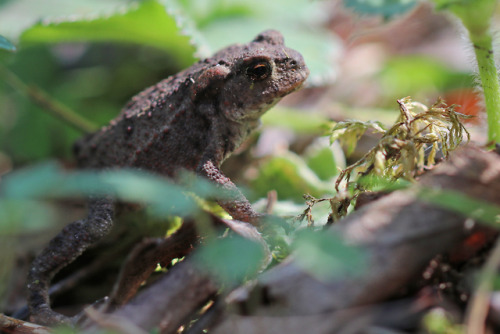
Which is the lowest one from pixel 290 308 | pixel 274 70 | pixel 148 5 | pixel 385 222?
pixel 290 308

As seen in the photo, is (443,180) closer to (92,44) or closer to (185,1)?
(185,1)

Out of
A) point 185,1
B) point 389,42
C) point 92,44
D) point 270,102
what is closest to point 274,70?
point 270,102

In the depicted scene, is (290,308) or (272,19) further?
(272,19)

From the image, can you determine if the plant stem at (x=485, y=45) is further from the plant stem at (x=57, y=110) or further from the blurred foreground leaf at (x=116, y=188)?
the plant stem at (x=57, y=110)

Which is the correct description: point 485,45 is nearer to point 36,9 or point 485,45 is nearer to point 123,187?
point 123,187

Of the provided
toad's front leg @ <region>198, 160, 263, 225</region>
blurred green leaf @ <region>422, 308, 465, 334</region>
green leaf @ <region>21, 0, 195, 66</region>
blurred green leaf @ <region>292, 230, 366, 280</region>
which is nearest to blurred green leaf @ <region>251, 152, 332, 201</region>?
toad's front leg @ <region>198, 160, 263, 225</region>

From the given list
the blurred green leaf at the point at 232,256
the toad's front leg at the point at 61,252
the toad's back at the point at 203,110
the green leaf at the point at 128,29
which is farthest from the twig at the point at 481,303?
the green leaf at the point at 128,29
